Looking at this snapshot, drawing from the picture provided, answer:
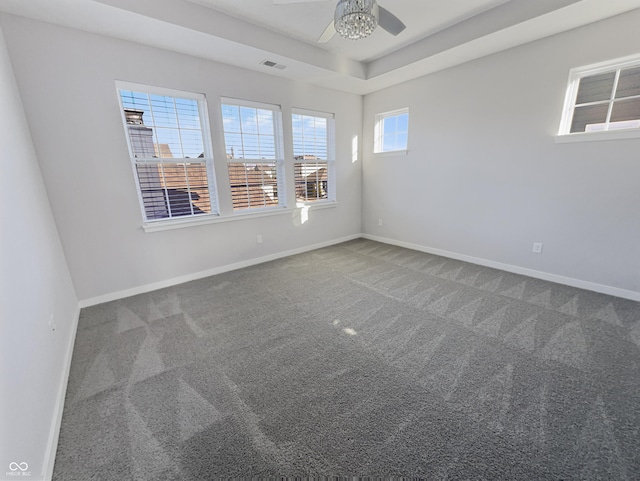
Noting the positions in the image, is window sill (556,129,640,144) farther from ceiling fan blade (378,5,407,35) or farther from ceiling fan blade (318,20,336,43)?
ceiling fan blade (318,20,336,43)

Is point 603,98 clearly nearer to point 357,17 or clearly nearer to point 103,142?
point 357,17

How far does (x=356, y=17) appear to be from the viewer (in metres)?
1.76

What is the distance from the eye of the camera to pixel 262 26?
2818 millimetres

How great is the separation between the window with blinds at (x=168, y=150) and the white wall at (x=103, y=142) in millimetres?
116

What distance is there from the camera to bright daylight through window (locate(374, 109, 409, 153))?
14.0 feet

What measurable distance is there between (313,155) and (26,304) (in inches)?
148

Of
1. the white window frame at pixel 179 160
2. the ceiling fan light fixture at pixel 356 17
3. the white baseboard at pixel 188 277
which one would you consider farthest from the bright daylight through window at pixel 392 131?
the white window frame at pixel 179 160

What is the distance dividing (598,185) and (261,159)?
3.94 m

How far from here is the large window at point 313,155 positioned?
4090mm

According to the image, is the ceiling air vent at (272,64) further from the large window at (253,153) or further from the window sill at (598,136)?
the window sill at (598,136)

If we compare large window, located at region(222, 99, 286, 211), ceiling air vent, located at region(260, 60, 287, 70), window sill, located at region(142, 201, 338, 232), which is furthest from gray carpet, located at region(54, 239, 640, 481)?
ceiling air vent, located at region(260, 60, 287, 70)

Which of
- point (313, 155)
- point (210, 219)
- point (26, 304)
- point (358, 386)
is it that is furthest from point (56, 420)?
point (313, 155)

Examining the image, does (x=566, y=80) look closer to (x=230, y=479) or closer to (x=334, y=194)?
(x=334, y=194)

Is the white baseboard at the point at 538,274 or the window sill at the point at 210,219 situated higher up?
the window sill at the point at 210,219
